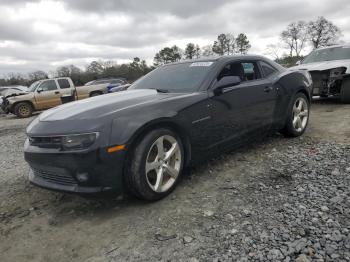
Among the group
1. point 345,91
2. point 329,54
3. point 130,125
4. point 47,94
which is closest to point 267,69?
point 130,125

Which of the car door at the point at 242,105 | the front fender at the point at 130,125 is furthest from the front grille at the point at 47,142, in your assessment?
the car door at the point at 242,105

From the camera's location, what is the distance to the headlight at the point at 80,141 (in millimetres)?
2510

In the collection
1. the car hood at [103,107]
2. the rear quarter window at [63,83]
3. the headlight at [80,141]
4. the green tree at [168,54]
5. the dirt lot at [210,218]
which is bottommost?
the dirt lot at [210,218]

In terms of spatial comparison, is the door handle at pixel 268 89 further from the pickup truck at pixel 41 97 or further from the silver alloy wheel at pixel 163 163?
the pickup truck at pixel 41 97

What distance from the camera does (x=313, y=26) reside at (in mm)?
59750

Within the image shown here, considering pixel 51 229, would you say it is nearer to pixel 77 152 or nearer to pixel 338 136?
pixel 77 152

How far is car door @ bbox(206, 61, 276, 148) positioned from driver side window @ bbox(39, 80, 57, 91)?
11349mm

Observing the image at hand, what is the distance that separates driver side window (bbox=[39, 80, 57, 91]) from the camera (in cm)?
1322

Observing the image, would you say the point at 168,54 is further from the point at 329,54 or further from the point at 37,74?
the point at 329,54

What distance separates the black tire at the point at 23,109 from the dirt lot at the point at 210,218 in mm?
10004

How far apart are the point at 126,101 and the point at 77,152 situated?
31.3 inches

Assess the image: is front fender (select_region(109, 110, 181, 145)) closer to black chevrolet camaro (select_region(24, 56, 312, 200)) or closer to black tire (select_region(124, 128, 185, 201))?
black chevrolet camaro (select_region(24, 56, 312, 200))

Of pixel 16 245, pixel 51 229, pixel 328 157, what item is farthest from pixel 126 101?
pixel 328 157

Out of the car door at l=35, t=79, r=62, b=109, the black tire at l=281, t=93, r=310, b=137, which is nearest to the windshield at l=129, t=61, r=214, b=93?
the black tire at l=281, t=93, r=310, b=137
